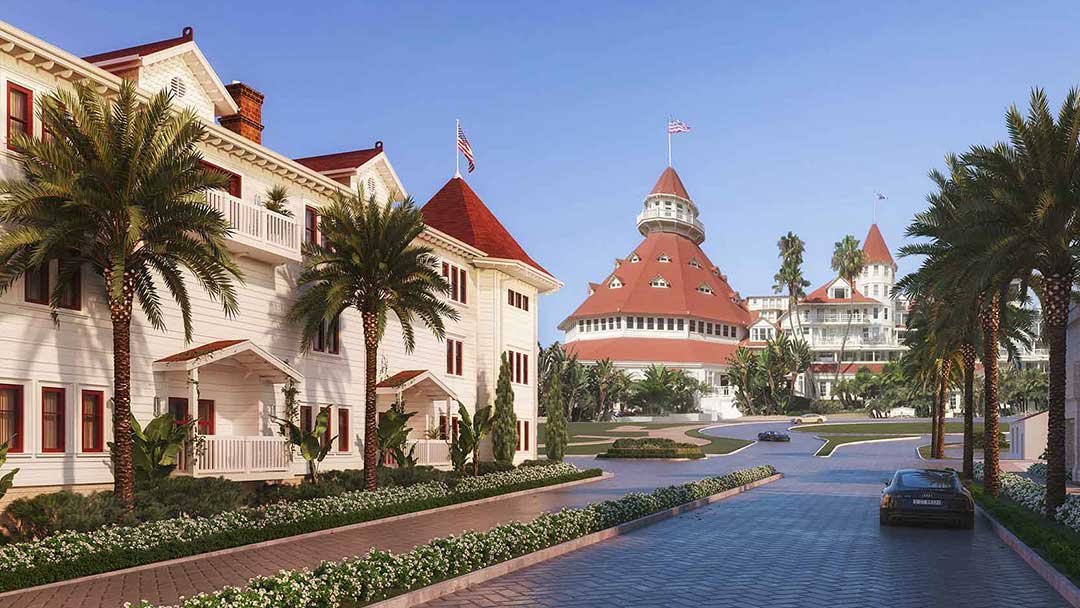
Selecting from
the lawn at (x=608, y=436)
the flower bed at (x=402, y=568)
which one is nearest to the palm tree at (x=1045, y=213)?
the flower bed at (x=402, y=568)

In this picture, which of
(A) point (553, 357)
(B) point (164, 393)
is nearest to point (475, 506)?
(B) point (164, 393)

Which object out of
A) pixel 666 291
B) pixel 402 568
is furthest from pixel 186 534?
pixel 666 291

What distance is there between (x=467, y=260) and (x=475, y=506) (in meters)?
13.7

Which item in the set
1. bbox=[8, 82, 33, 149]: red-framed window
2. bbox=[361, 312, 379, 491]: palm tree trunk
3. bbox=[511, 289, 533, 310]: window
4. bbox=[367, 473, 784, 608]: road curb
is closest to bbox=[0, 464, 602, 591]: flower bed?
bbox=[361, 312, 379, 491]: palm tree trunk

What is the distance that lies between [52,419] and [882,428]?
80387mm

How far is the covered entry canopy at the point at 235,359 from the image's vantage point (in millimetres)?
22703

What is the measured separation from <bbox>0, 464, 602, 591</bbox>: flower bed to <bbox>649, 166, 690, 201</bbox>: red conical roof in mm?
119109

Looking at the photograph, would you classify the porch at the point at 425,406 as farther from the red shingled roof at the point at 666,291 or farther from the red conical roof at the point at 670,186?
the red conical roof at the point at 670,186

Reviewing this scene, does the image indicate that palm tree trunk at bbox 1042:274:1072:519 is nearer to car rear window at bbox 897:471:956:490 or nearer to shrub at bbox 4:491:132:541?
car rear window at bbox 897:471:956:490

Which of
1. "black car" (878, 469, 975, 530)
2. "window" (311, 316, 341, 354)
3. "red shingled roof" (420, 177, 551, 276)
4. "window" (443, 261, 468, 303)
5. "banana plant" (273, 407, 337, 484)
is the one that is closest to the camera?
"black car" (878, 469, 975, 530)

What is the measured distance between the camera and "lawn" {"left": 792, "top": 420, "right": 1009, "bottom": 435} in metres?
86.3

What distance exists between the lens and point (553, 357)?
98812mm

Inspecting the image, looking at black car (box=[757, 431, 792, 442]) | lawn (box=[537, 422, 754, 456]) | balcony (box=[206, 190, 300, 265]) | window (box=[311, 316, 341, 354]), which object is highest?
balcony (box=[206, 190, 300, 265])

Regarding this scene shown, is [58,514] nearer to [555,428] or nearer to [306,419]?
[306,419]
